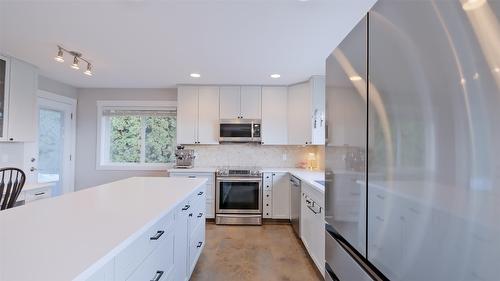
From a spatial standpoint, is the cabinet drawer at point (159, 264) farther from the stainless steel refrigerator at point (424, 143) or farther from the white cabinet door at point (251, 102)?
the white cabinet door at point (251, 102)

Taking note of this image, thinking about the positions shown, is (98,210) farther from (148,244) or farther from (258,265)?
(258,265)

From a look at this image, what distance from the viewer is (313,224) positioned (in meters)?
2.60

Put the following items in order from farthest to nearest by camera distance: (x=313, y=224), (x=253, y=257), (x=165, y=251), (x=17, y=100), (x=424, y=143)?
1. (x=17, y=100)
2. (x=253, y=257)
3. (x=313, y=224)
4. (x=165, y=251)
5. (x=424, y=143)

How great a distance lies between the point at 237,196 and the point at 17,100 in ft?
10.4

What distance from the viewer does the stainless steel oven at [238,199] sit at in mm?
3982

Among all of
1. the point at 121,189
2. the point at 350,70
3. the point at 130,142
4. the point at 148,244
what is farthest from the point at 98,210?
the point at 130,142

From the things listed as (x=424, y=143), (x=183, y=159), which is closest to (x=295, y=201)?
(x=183, y=159)

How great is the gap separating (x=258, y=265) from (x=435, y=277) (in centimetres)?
230

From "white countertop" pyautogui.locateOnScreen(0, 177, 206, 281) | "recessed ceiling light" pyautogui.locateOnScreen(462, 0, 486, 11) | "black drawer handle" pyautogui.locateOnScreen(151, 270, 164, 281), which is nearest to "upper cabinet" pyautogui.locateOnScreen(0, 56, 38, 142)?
"white countertop" pyautogui.locateOnScreen(0, 177, 206, 281)

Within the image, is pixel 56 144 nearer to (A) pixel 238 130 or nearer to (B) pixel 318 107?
(A) pixel 238 130

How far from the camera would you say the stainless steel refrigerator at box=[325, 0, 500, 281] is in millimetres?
535

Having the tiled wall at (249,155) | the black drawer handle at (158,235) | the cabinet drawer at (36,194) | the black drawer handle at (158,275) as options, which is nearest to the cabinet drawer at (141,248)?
the black drawer handle at (158,235)

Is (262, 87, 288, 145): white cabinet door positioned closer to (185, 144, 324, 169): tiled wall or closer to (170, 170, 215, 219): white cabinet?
(185, 144, 324, 169): tiled wall

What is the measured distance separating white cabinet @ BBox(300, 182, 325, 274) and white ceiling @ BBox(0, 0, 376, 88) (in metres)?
1.54
